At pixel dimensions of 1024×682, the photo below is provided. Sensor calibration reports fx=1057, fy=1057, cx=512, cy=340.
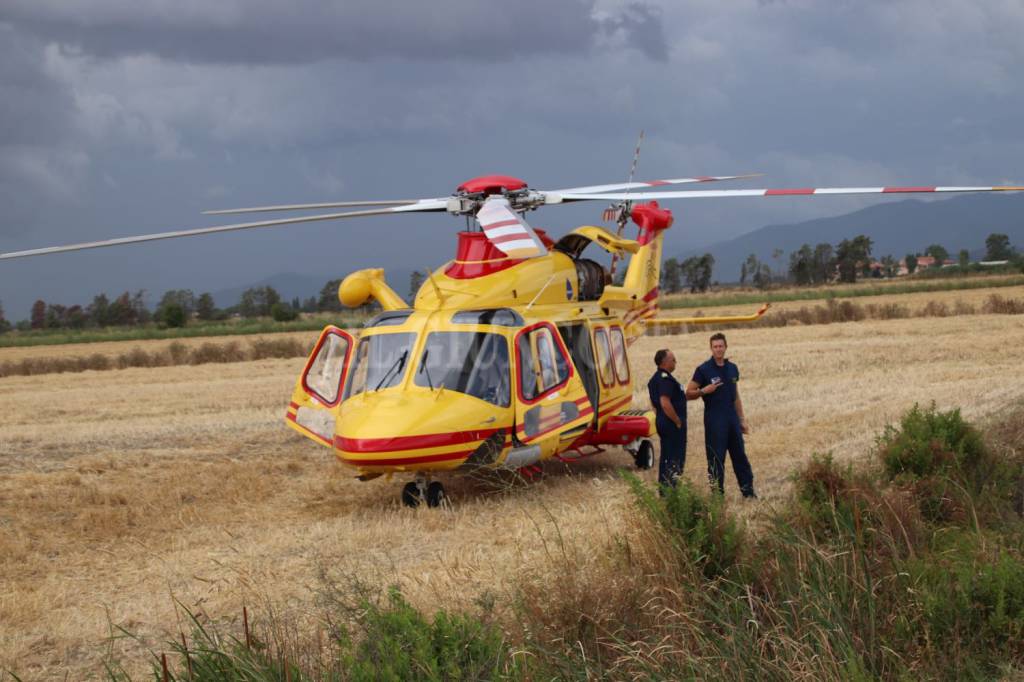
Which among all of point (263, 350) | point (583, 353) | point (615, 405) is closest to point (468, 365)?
point (583, 353)

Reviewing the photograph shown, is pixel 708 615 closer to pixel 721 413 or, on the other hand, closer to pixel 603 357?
pixel 721 413

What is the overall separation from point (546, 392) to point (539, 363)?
32 cm

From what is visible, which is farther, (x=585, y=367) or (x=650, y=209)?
(x=650, y=209)

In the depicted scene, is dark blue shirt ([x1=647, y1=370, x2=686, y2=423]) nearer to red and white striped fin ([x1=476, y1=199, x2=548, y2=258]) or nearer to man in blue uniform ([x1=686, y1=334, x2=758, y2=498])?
man in blue uniform ([x1=686, y1=334, x2=758, y2=498])

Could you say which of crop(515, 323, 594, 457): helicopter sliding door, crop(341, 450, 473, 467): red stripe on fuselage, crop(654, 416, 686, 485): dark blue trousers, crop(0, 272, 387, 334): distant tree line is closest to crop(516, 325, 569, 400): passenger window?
crop(515, 323, 594, 457): helicopter sliding door

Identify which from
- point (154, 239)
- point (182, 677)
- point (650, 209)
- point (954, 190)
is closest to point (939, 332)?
point (650, 209)

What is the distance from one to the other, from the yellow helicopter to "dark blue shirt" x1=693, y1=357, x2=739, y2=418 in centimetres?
181

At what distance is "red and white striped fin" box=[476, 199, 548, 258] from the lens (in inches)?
402

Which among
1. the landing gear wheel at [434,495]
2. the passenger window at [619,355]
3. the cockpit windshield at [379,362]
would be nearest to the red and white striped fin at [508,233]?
the cockpit windshield at [379,362]

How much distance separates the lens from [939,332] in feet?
91.4

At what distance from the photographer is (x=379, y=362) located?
11.3 m

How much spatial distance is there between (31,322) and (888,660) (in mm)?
76850

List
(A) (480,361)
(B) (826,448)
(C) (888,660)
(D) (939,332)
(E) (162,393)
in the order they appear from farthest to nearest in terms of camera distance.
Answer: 1. (D) (939,332)
2. (E) (162,393)
3. (B) (826,448)
4. (A) (480,361)
5. (C) (888,660)

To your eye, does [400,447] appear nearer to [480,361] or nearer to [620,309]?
[480,361]
